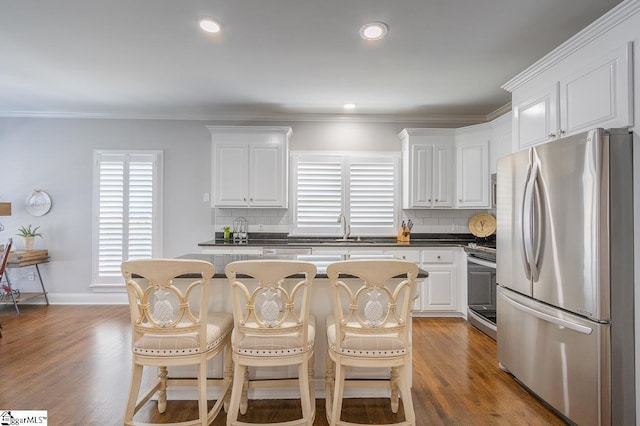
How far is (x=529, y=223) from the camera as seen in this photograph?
2.26m

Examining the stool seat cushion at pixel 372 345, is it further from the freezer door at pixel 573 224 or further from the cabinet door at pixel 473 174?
the cabinet door at pixel 473 174

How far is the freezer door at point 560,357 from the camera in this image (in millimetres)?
1796

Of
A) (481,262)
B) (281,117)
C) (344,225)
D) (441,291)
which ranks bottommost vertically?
(441,291)

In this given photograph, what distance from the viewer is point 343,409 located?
2133 millimetres

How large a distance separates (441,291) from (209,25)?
147 inches

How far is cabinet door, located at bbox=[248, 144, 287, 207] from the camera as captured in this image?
4.41 m

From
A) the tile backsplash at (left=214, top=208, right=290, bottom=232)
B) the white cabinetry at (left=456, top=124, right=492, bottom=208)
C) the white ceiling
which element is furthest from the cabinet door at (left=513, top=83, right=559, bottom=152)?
the tile backsplash at (left=214, top=208, right=290, bottom=232)

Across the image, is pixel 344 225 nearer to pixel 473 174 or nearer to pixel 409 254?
pixel 409 254

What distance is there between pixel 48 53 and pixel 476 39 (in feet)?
12.2

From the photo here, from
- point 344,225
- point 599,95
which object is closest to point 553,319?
point 599,95

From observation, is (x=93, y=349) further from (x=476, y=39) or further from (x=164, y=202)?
(x=476, y=39)

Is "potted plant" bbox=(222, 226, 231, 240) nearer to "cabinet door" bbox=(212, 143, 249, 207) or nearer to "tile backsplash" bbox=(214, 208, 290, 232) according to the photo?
"tile backsplash" bbox=(214, 208, 290, 232)

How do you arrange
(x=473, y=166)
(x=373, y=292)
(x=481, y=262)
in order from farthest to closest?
1. (x=473, y=166)
2. (x=481, y=262)
3. (x=373, y=292)

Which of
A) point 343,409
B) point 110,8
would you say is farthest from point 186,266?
point 110,8
